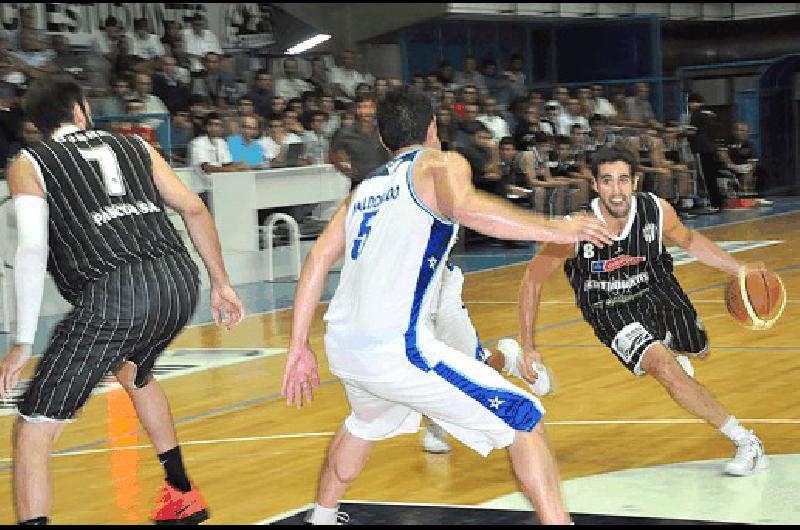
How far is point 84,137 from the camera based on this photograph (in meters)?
5.29

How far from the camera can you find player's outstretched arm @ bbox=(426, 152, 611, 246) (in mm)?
4352

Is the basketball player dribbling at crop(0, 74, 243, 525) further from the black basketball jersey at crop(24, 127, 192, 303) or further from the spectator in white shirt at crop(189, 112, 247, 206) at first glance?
the spectator in white shirt at crop(189, 112, 247, 206)

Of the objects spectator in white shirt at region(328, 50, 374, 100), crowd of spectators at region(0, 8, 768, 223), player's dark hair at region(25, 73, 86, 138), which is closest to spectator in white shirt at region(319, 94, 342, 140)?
crowd of spectators at region(0, 8, 768, 223)

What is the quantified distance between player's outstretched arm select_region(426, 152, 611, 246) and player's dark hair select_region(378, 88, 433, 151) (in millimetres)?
177

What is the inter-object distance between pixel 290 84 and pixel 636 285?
572 inches

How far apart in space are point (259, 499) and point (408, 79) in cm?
1959

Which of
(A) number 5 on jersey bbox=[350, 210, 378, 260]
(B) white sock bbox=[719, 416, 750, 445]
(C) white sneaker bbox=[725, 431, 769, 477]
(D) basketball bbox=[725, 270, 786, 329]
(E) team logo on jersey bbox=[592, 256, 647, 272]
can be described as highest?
(A) number 5 on jersey bbox=[350, 210, 378, 260]

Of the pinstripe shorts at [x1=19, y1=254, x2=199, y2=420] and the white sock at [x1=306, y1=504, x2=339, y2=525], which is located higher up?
the pinstripe shorts at [x1=19, y1=254, x2=199, y2=420]

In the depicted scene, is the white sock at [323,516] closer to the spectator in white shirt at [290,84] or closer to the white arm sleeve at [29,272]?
the white arm sleeve at [29,272]

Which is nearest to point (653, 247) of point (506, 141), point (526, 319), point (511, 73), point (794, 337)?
point (526, 319)

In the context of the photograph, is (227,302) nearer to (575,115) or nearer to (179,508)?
(179,508)

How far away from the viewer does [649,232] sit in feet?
22.3

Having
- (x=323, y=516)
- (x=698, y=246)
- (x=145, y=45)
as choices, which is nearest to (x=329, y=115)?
(x=145, y=45)

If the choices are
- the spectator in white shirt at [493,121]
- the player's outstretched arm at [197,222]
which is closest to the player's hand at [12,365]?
the player's outstretched arm at [197,222]
